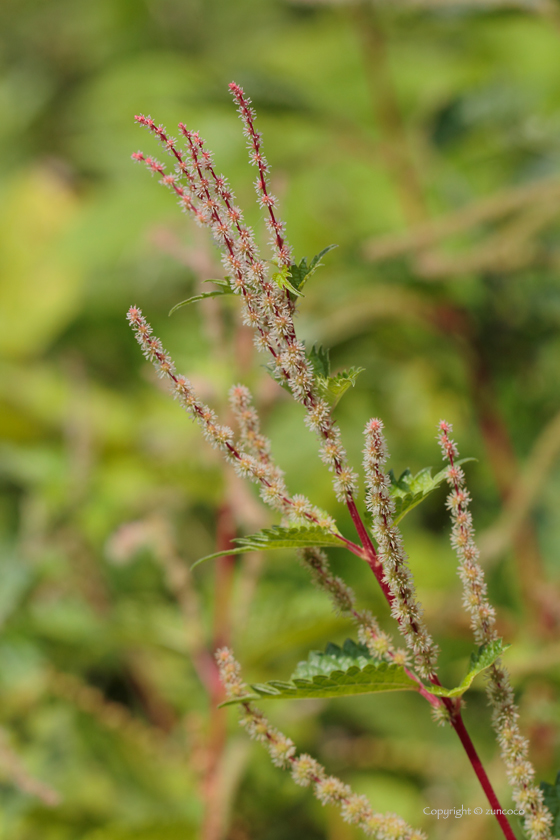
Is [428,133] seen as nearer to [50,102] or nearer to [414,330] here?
[414,330]

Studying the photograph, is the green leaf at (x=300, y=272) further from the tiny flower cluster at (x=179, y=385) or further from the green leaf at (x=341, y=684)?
the green leaf at (x=341, y=684)

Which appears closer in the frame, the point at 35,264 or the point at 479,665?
the point at 479,665

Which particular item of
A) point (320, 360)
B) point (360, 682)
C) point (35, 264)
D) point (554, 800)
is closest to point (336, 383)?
point (320, 360)

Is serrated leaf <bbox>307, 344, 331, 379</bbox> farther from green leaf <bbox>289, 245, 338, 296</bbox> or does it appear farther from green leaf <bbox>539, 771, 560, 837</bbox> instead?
green leaf <bbox>539, 771, 560, 837</bbox>

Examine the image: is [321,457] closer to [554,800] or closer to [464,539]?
[464,539]

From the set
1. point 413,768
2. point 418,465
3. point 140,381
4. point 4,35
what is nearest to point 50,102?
point 4,35

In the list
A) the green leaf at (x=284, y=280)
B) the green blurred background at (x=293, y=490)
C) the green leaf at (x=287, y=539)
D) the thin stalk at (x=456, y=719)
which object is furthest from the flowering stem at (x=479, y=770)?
the green blurred background at (x=293, y=490)
